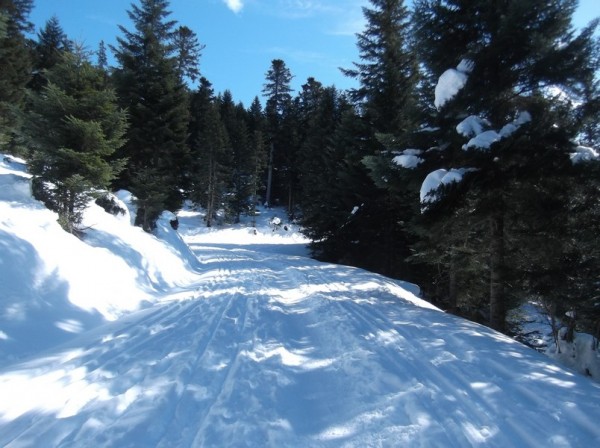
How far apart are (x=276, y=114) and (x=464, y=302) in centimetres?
4675

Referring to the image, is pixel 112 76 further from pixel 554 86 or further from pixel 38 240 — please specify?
pixel 554 86

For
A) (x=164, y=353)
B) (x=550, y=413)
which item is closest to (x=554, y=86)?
(x=550, y=413)

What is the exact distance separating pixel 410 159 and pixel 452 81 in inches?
70.0

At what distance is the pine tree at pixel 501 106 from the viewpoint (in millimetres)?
6883

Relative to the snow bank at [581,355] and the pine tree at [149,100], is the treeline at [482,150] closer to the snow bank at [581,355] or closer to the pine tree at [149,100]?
the snow bank at [581,355]

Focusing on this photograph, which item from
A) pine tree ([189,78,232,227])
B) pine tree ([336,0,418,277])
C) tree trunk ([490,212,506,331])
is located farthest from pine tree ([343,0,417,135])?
pine tree ([189,78,232,227])

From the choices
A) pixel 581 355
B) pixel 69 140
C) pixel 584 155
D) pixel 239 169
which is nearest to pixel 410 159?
pixel 584 155

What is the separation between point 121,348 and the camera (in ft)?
16.9

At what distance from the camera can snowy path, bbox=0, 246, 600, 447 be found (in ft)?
10.7

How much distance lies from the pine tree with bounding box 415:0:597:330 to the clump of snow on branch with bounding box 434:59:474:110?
0.03 m

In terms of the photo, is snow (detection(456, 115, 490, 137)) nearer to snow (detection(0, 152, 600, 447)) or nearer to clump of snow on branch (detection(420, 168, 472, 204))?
clump of snow on branch (detection(420, 168, 472, 204))

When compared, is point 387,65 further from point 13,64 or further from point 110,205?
point 13,64

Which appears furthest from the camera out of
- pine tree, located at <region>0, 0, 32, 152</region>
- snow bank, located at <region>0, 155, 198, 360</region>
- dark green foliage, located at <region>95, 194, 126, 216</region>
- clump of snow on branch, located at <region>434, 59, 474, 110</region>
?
pine tree, located at <region>0, 0, 32, 152</region>

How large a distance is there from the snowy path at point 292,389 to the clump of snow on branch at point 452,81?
15.3 feet
